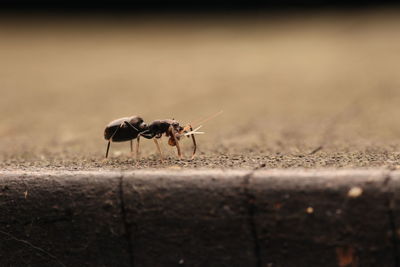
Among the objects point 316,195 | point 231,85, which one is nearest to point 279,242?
point 316,195

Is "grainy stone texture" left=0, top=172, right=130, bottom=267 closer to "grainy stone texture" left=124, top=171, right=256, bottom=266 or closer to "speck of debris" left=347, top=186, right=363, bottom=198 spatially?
"grainy stone texture" left=124, top=171, right=256, bottom=266

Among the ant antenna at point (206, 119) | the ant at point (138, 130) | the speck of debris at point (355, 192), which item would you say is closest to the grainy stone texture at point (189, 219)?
the speck of debris at point (355, 192)

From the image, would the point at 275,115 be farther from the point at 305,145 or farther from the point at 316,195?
the point at 316,195

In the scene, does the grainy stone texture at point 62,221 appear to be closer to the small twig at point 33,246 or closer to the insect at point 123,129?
the small twig at point 33,246

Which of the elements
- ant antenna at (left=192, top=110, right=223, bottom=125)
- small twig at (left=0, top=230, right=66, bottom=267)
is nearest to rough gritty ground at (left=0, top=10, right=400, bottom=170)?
ant antenna at (left=192, top=110, right=223, bottom=125)

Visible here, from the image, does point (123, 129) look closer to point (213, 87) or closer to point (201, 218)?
point (201, 218)

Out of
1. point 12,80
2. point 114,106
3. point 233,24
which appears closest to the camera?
point 114,106
